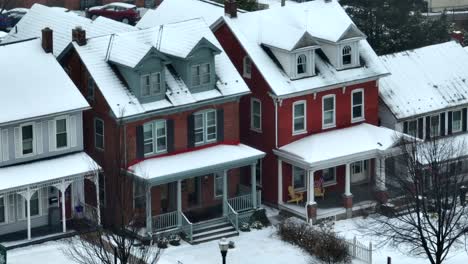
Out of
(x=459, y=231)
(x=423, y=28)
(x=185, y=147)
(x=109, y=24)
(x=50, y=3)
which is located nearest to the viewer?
(x=459, y=231)

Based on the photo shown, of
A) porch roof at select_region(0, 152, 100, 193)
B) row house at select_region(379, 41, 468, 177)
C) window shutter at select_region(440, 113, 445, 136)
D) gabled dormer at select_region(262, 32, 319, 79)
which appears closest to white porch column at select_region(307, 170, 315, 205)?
gabled dormer at select_region(262, 32, 319, 79)

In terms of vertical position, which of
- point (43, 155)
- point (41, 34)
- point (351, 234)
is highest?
point (41, 34)

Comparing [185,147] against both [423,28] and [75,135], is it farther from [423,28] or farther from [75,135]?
[423,28]

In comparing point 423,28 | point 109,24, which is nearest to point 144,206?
point 109,24

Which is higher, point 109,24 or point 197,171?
point 109,24

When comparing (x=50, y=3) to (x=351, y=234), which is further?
(x=50, y=3)

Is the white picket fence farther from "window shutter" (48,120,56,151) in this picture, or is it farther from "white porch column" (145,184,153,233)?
"window shutter" (48,120,56,151)
